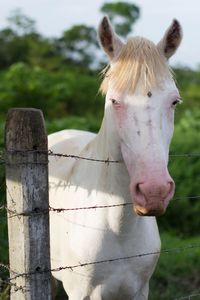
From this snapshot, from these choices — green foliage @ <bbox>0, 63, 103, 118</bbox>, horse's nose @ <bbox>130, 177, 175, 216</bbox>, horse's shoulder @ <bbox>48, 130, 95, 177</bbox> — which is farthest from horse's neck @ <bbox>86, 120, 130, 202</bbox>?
green foliage @ <bbox>0, 63, 103, 118</bbox>

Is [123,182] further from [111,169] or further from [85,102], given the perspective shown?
[85,102]

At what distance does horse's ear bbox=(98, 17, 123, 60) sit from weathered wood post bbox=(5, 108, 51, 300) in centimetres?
78

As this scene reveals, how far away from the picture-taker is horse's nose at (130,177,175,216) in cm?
237

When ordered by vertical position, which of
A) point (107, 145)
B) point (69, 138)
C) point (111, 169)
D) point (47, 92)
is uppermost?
point (47, 92)

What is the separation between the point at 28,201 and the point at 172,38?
1.26 metres

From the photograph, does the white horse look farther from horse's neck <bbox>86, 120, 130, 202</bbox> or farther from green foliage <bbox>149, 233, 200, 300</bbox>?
green foliage <bbox>149, 233, 200, 300</bbox>

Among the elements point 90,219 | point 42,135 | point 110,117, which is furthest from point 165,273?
point 42,135

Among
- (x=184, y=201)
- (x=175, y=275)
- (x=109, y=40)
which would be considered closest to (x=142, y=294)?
(x=109, y=40)

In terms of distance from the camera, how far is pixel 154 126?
2.56m

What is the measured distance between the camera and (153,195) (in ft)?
7.80

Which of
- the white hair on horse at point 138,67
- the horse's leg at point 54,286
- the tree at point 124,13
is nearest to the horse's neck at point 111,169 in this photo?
the white hair on horse at point 138,67

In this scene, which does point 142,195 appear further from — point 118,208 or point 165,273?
point 165,273

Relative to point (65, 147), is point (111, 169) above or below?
below

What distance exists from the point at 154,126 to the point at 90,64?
2769 cm
